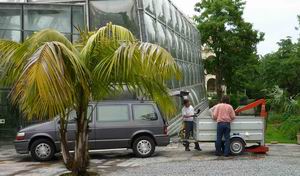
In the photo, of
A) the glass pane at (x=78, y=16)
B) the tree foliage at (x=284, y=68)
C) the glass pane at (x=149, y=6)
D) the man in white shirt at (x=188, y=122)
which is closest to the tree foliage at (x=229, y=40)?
the tree foliage at (x=284, y=68)

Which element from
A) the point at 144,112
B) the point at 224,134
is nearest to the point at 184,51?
the point at 144,112

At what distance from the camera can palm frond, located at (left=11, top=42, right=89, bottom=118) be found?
9.29 meters

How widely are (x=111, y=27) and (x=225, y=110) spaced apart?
5464 millimetres

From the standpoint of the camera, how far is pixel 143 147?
619 inches

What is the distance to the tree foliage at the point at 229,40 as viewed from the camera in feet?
159

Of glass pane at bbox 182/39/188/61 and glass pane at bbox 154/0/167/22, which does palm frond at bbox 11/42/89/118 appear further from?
glass pane at bbox 182/39/188/61

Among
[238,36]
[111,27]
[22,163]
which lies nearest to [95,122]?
[22,163]

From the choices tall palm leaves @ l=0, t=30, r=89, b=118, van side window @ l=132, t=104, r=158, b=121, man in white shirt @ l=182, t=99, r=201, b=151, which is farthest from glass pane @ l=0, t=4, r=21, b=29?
tall palm leaves @ l=0, t=30, r=89, b=118

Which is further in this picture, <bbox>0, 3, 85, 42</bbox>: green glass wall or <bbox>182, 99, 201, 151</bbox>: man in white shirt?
<bbox>0, 3, 85, 42</bbox>: green glass wall

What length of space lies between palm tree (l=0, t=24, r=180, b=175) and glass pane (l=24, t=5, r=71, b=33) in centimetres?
1074

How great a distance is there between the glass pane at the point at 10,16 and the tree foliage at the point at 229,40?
93.9ft

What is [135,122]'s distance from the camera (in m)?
15.9

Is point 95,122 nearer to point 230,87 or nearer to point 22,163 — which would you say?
point 22,163

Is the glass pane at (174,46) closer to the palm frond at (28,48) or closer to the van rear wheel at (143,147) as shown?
the van rear wheel at (143,147)
